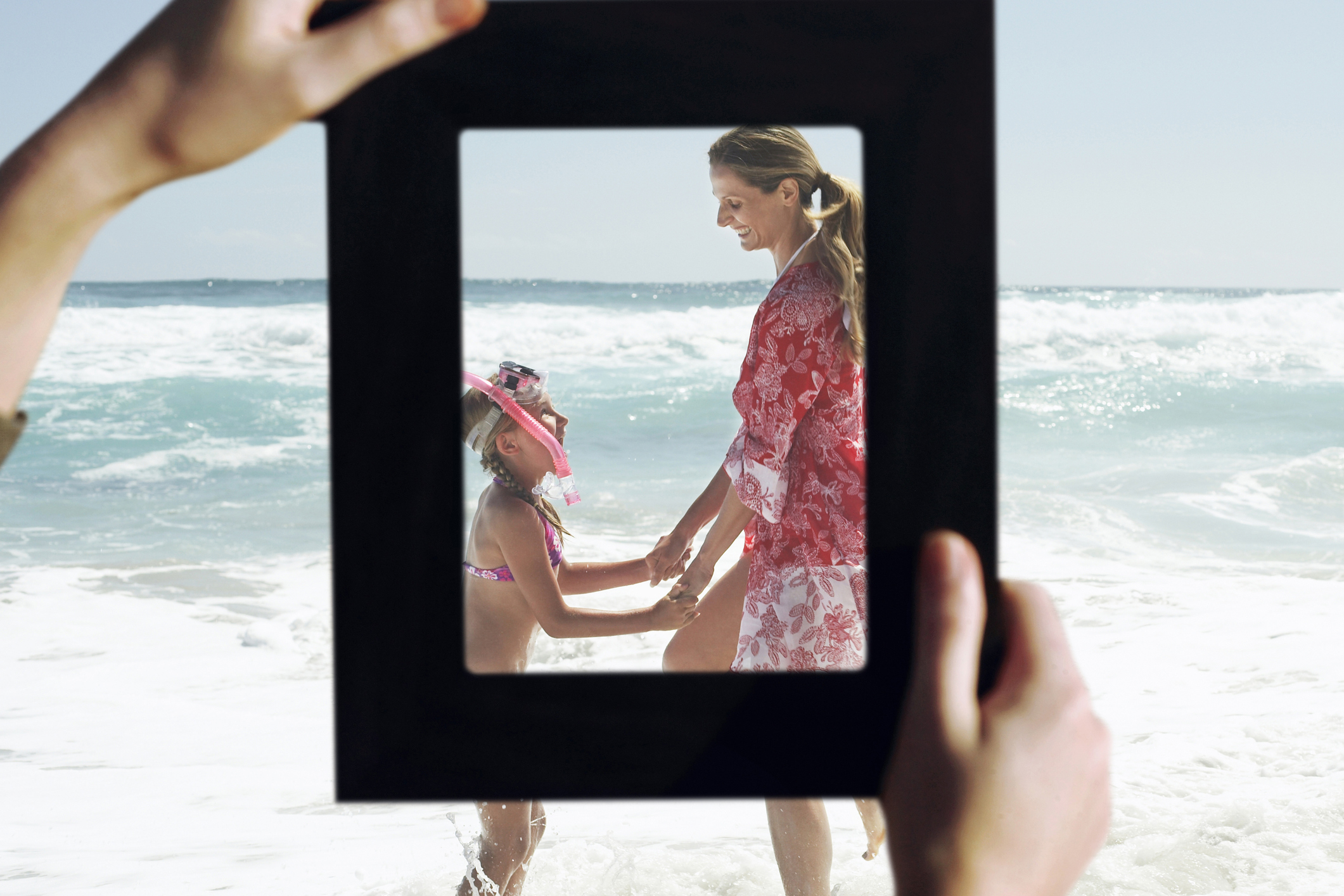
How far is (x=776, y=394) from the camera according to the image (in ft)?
5.73

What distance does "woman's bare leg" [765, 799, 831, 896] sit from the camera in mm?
2014

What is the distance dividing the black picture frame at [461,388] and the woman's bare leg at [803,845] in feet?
5.23

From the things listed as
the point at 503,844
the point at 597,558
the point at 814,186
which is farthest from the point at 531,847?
the point at 597,558

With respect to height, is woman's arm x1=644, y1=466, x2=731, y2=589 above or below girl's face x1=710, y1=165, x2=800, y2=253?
below

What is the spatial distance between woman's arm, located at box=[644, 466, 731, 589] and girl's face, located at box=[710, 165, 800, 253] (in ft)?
1.57

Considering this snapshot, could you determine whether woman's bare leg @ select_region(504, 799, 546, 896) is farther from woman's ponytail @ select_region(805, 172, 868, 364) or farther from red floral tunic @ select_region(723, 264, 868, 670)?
woman's ponytail @ select_region(805, 172, 868, 364)

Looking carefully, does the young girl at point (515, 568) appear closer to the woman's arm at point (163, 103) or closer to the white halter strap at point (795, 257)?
the white halter strap at point (795, 257)

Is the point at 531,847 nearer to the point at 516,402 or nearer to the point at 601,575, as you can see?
the point at 601,575

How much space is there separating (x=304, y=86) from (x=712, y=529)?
1.49 metres

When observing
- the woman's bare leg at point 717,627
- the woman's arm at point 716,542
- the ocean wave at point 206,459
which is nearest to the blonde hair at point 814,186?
the woman's arm at point 716,542

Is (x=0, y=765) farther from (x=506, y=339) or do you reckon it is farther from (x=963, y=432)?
(x=506, y=339)

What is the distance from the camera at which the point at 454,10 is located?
0.50 meters

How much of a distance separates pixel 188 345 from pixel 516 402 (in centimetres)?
1114

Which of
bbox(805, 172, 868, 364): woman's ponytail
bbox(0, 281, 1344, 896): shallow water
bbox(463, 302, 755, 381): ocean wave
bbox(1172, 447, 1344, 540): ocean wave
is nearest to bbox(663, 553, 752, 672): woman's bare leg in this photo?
bbox(805, 172, 868, 364): woman's ponytail
